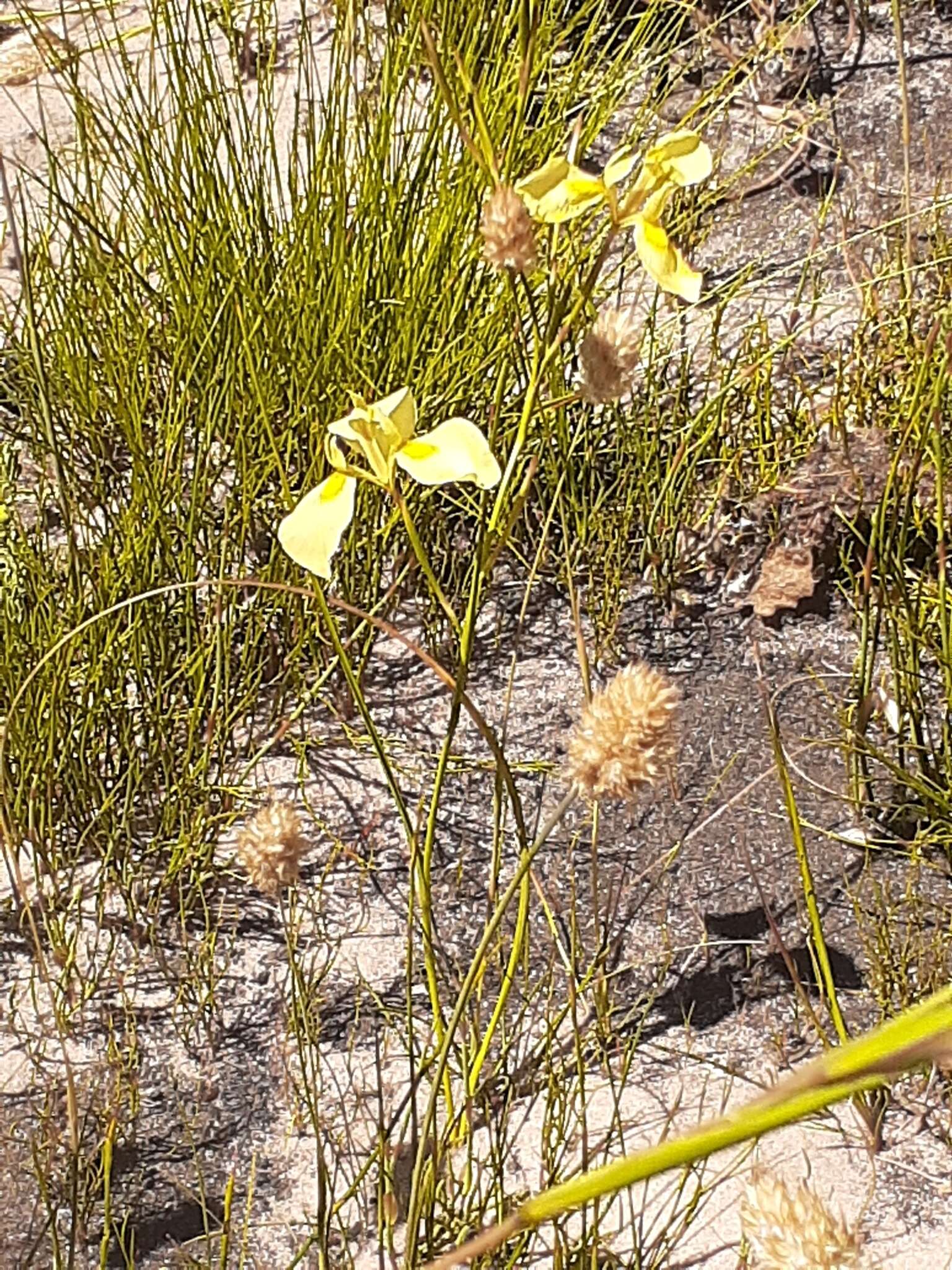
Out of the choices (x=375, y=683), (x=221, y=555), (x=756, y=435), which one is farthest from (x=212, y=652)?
(x=756, y=435)

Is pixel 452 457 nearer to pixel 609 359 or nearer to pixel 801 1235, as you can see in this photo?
pixel 609 359

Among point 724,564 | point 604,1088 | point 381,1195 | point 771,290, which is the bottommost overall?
point 604,1088

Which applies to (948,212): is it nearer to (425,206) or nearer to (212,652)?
(425,206)

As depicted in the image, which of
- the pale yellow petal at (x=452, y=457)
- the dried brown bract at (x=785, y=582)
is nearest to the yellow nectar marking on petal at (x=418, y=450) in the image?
the pale yellow petal at (x=452, y=457)

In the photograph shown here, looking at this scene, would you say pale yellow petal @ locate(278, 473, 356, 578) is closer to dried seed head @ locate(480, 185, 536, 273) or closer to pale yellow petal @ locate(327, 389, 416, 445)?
pale yellow petal @ locate(327, 389, 416, 445)

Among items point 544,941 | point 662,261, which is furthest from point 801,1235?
point 544,941

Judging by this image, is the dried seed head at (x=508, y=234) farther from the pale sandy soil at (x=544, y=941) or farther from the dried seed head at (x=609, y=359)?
the pale sandy soil at (x=544, y=941)
